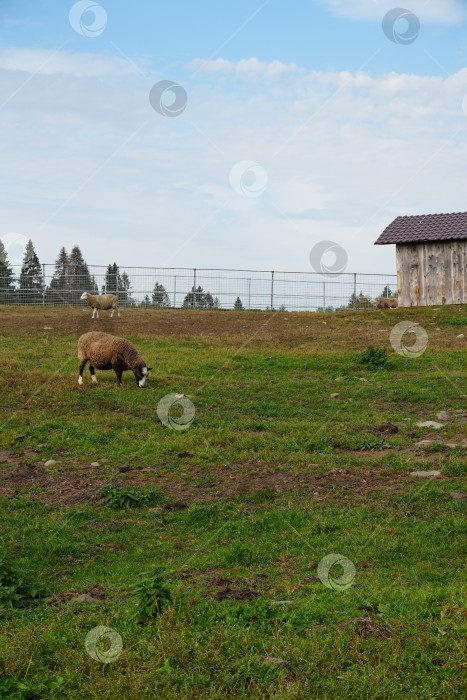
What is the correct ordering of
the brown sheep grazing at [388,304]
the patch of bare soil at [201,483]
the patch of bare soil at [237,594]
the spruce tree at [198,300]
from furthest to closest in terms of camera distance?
the spruce tree at [198,300]
the brown sheep grazing at [388,304]
the patch of bare soil at [201,483]
the patch of bare soil at [237,594]

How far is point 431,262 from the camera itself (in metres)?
30.7

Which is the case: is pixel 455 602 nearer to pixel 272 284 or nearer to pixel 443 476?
pixel 443 476

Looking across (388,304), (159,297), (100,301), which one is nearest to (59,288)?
(159,297)

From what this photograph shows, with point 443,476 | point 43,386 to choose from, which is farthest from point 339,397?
point 43,386

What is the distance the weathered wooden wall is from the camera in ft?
98.9

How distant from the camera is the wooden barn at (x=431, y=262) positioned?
98.9ft

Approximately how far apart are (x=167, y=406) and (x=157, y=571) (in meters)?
8.16

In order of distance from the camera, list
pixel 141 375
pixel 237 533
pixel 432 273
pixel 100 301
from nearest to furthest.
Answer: pixel 237 533 < pixel 141 375 < pixel 432 273 < pixel 100 301

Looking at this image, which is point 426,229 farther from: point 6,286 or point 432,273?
point 6,286

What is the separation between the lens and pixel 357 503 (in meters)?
8.40

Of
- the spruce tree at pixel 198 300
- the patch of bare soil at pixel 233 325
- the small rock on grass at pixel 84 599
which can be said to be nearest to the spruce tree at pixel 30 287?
the patch of bare soil at pixel 233 325

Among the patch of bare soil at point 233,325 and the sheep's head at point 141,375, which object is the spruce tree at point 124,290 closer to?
the patch of bare soil at point 233,325

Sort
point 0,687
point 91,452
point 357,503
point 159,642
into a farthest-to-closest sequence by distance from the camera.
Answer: point 91,452 → point 357,503 → point 159,642 → point 0,687

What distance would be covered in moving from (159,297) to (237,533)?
34124 mm
